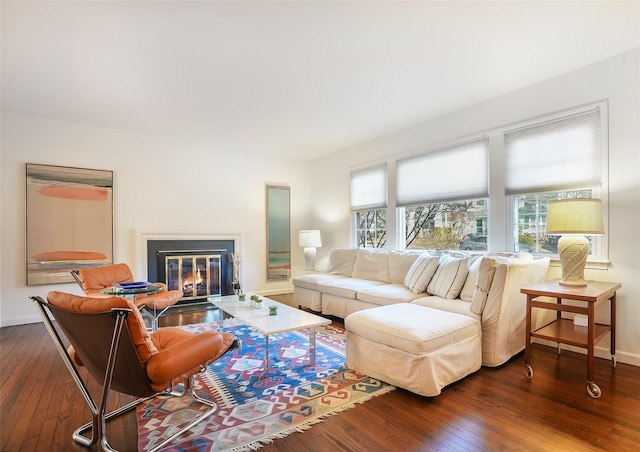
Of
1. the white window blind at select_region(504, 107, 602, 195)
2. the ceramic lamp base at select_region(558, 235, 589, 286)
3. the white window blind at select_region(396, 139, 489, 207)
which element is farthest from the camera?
the white window blind at select_region(396, 139, 489, 207)

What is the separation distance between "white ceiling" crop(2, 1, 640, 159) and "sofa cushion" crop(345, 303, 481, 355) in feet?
6.99

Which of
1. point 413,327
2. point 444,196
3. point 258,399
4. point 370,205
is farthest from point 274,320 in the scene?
point 370,205

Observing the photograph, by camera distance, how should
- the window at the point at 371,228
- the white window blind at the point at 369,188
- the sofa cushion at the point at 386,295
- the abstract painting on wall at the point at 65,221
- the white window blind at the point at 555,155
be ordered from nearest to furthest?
the white window blind at the point at 555,155, the sofa cushion at the point at 386,295, the abstract painting on wall at the point at 65,221, the white window blind at the point at 369,188, the window at the point at 371,228

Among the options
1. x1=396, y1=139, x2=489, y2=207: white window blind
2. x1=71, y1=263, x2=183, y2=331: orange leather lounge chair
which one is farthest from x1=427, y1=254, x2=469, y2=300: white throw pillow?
x1=71, y1=263, x2=183, y2=331: orange leather lounge chair

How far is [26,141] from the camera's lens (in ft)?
13.4

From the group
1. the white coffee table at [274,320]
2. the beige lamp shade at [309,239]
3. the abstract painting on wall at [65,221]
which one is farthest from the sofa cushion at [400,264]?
the abstract painting on wall at [65,221]

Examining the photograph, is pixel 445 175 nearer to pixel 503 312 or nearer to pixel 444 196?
pixel 444 196

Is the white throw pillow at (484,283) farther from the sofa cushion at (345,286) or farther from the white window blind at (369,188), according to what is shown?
the white window blind at (369,188)

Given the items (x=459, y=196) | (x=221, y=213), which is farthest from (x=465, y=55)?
(x=221, y=213)

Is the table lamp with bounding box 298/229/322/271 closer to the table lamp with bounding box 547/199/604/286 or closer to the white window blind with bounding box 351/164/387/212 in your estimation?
the white window blind with bounding box 351/164/387/212

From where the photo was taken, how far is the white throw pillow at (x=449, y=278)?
3139 millimetres

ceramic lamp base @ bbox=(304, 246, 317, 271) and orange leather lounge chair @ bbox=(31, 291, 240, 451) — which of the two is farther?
ceramic lamp base @ bbox=(304, 246, 317, 271)

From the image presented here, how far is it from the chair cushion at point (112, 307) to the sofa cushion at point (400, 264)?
2992mm

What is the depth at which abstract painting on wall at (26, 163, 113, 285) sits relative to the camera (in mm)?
4094
